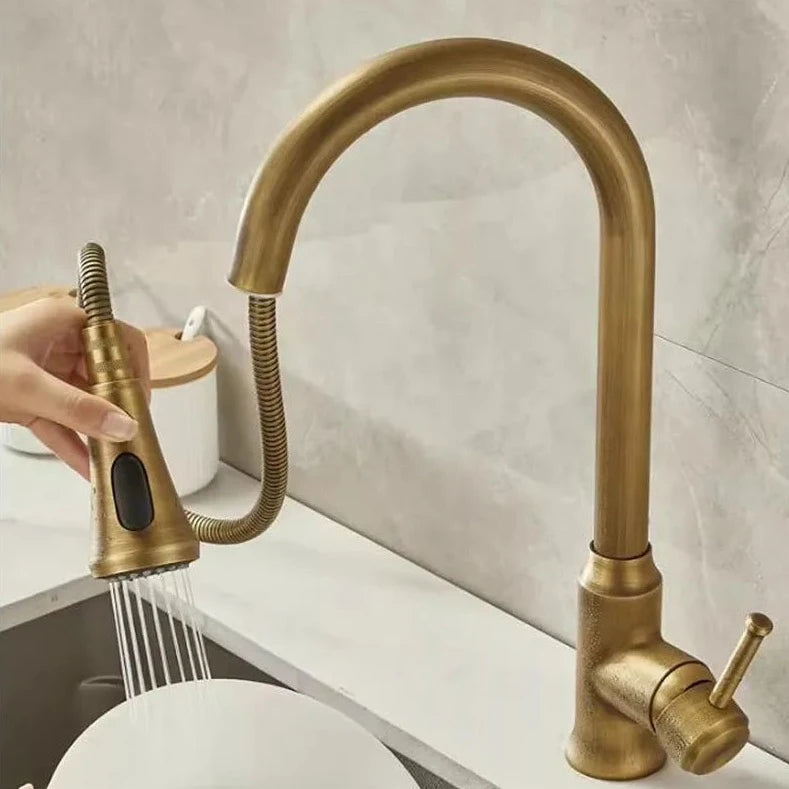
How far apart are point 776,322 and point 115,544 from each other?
34 cm

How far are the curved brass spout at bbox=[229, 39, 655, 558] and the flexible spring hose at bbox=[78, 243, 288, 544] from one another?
43 mm

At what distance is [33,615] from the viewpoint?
976mm

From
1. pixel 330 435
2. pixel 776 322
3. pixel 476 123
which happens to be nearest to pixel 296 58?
pixel 476 123

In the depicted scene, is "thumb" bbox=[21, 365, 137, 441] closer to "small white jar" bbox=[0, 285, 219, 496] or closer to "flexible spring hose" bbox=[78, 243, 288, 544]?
"flexible spring hose" bbox=[78, 243, 288, 544]

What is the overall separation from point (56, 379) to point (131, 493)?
118mm

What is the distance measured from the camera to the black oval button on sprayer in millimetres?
614

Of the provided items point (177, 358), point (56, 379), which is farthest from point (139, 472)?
point (177, 358)

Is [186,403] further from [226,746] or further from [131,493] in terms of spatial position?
[131,493]

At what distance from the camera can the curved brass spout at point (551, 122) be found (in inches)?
25.0

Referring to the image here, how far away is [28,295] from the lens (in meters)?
1.17

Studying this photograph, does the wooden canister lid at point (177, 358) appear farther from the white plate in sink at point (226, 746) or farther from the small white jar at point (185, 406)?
the white plate in sink at point (226, 746)

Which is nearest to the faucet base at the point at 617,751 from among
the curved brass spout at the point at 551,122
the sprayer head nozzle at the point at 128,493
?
the curved brass spout at the point at 551,122

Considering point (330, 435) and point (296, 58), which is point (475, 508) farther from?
point (296, 58)

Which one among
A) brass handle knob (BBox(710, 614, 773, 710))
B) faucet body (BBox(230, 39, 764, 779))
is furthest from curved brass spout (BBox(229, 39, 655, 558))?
brass handle knob (BBox(710, 614, 773, 710))
